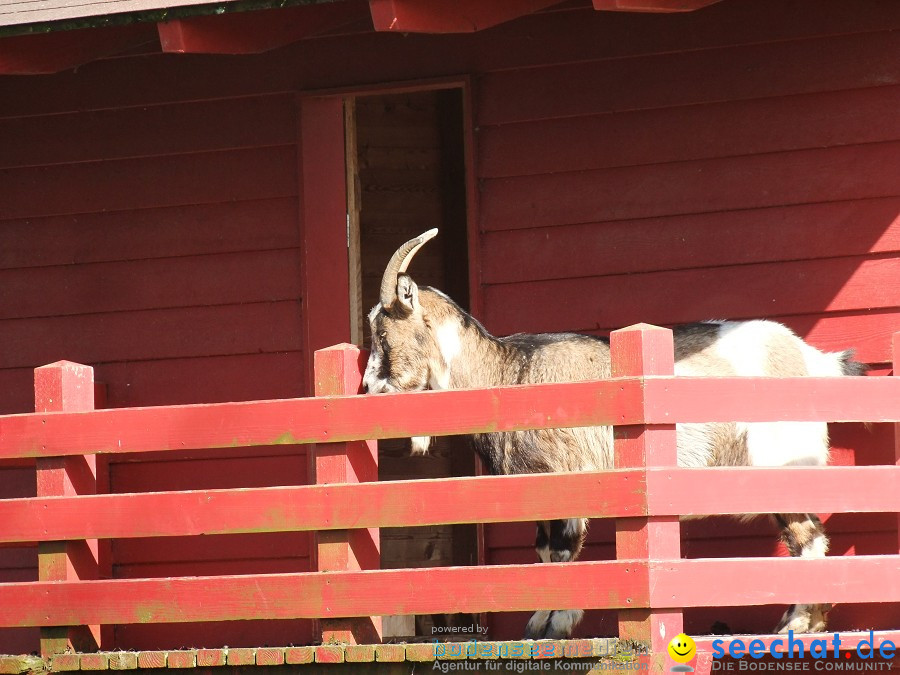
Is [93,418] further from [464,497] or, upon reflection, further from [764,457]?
[764,457]

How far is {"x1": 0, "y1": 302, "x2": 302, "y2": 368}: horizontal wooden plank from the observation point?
7.64 meters

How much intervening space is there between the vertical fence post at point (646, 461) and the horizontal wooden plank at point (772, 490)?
3.0 inches

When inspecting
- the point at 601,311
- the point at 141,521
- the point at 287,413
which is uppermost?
the point at 601,311

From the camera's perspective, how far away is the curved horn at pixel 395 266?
6338mm

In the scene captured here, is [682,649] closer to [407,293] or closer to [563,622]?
[563,622]

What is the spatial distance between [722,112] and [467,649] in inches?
128

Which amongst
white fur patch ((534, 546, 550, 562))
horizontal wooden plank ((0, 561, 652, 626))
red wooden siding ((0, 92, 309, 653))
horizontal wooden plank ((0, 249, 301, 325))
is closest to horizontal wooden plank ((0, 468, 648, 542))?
horizontal wooden plank ((0, 561, 652, 626))

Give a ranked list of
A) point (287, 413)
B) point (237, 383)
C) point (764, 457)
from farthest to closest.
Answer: point (237, 383) → point (764, 457) → point (287, 413)

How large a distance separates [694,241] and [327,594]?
2802 mm

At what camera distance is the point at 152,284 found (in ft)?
25.7

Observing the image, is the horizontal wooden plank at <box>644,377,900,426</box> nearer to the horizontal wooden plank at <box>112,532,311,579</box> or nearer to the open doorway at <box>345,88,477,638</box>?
the horizontal wooden plank at <box>112,532,311,579</box>

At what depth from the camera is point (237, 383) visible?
7.68 m

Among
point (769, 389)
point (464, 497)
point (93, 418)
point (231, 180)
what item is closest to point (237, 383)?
point (231, 180)

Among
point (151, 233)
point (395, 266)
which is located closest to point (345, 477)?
point (395, 266)
